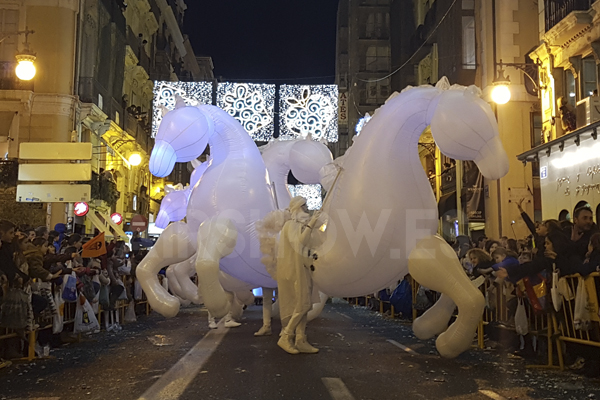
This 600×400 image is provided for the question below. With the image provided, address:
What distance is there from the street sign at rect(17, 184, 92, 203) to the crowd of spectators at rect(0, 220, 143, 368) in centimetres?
359

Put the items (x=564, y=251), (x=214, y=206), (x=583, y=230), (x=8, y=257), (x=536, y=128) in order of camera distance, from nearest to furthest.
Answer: (x=564, y=251), (x=583, y=230), (x=8, y=257), (x=214, y=206), (x=536, y=128)

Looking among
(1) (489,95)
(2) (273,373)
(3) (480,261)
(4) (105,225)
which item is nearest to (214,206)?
(2) (273,373)

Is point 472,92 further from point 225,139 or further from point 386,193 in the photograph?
point 225,139

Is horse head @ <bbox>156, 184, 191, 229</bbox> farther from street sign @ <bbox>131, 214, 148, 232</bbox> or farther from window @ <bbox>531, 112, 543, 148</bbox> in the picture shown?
window @ <bbox>531, 112, 543, 148</bbox>

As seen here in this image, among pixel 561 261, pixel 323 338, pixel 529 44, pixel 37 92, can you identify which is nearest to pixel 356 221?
pixel 561 261

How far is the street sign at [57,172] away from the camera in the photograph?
16.2 m

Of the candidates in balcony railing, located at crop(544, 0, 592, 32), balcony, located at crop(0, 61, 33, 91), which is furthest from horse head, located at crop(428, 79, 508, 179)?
balcony, located at crop(0, 61, 33, 91)

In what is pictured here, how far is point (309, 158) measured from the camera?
971 centimetres

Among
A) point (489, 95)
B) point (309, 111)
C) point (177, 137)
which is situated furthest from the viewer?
point (489, 95)

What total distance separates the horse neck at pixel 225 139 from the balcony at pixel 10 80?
17.8 metres

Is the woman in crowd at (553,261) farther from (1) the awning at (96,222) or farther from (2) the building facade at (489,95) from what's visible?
(1) the awning at (96,222)

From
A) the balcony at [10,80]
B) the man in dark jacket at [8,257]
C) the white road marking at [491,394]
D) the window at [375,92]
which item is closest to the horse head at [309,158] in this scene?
the man in dark jacket at [8,257]

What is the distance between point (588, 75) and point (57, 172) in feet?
45.8

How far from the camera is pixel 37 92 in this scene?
81.6 feet
